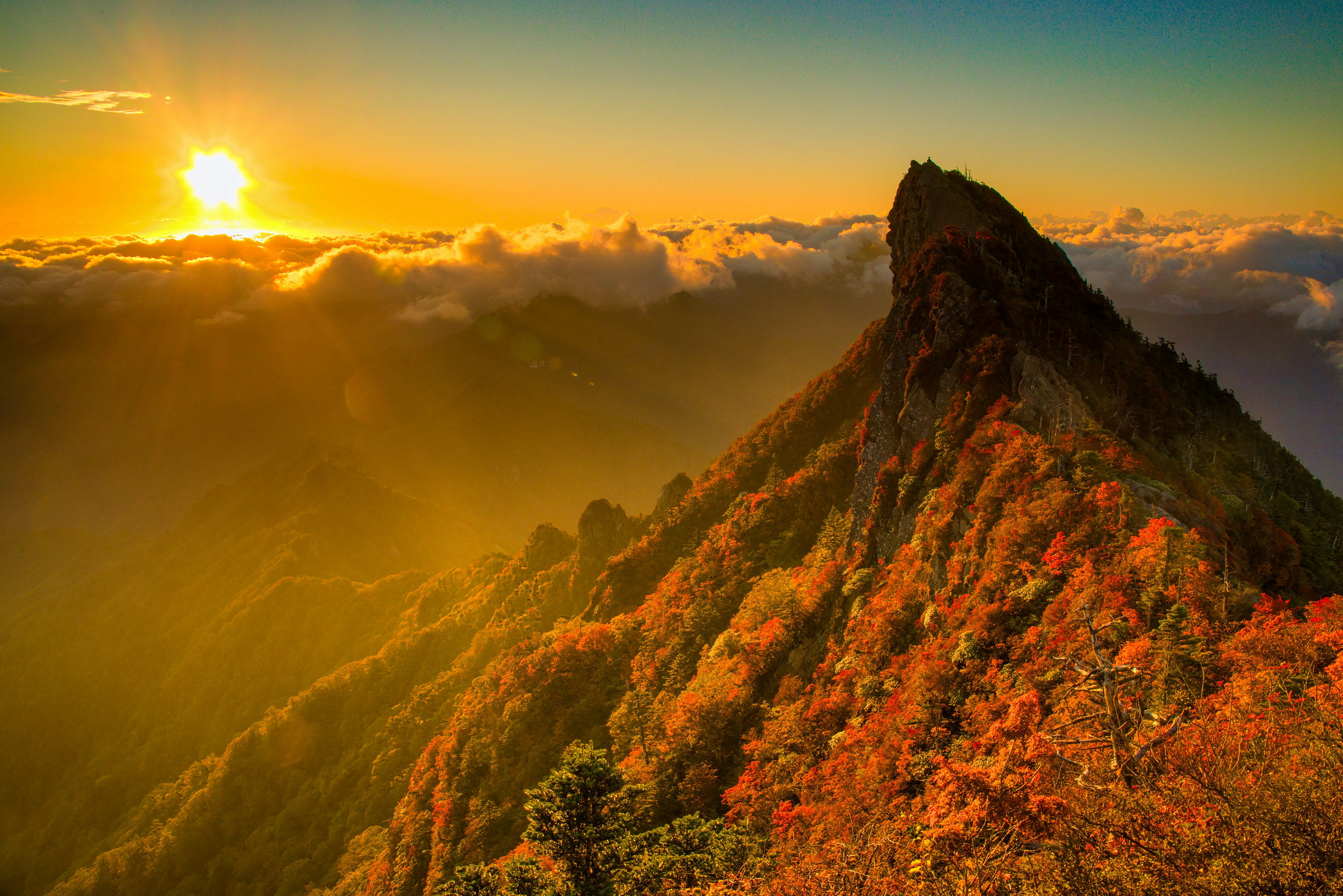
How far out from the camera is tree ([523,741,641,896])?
99.8ft

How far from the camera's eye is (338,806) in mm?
99438

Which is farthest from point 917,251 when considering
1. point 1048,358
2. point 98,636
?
point 98,636

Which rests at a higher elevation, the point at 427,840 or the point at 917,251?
the point at 917,251

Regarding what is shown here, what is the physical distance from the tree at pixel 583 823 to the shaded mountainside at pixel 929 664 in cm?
75

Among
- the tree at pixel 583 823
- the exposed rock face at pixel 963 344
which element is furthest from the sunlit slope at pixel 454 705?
the tree at pixel 583 823

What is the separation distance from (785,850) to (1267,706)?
18479 mm

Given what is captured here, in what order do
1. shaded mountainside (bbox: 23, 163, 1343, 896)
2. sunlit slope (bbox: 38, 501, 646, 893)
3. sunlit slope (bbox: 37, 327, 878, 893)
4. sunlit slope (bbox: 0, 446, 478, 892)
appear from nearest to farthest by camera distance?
1. shaded mountainside (bbox: 23, 163, 1343, 896)
2. sunlit slope (bbox: 37, 327, 878, 893)
3. sunlit slope (bbox: 38, 501, 646, 893)
4. sunlit slope (bbox: 0, 446, 478, 892)

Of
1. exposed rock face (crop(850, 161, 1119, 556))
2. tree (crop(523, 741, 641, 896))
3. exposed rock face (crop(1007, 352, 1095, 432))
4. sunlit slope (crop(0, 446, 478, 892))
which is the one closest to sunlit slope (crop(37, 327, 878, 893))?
exposed rock face (crop(850, 161, 1119, 556))

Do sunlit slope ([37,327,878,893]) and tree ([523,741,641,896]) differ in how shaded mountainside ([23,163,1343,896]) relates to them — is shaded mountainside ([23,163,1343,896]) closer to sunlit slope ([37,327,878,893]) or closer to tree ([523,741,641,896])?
sunlit slope ([37,327,878,893])

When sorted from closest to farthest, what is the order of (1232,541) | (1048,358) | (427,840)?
(1232,541), (1048,358), (427,840)

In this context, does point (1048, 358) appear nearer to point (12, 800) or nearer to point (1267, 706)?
point (1267, 706)

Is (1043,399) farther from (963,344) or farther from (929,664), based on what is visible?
(929,664)

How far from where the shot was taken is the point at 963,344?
5319cm

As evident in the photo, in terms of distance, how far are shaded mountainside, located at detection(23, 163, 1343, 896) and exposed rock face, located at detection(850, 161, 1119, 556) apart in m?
0.33
